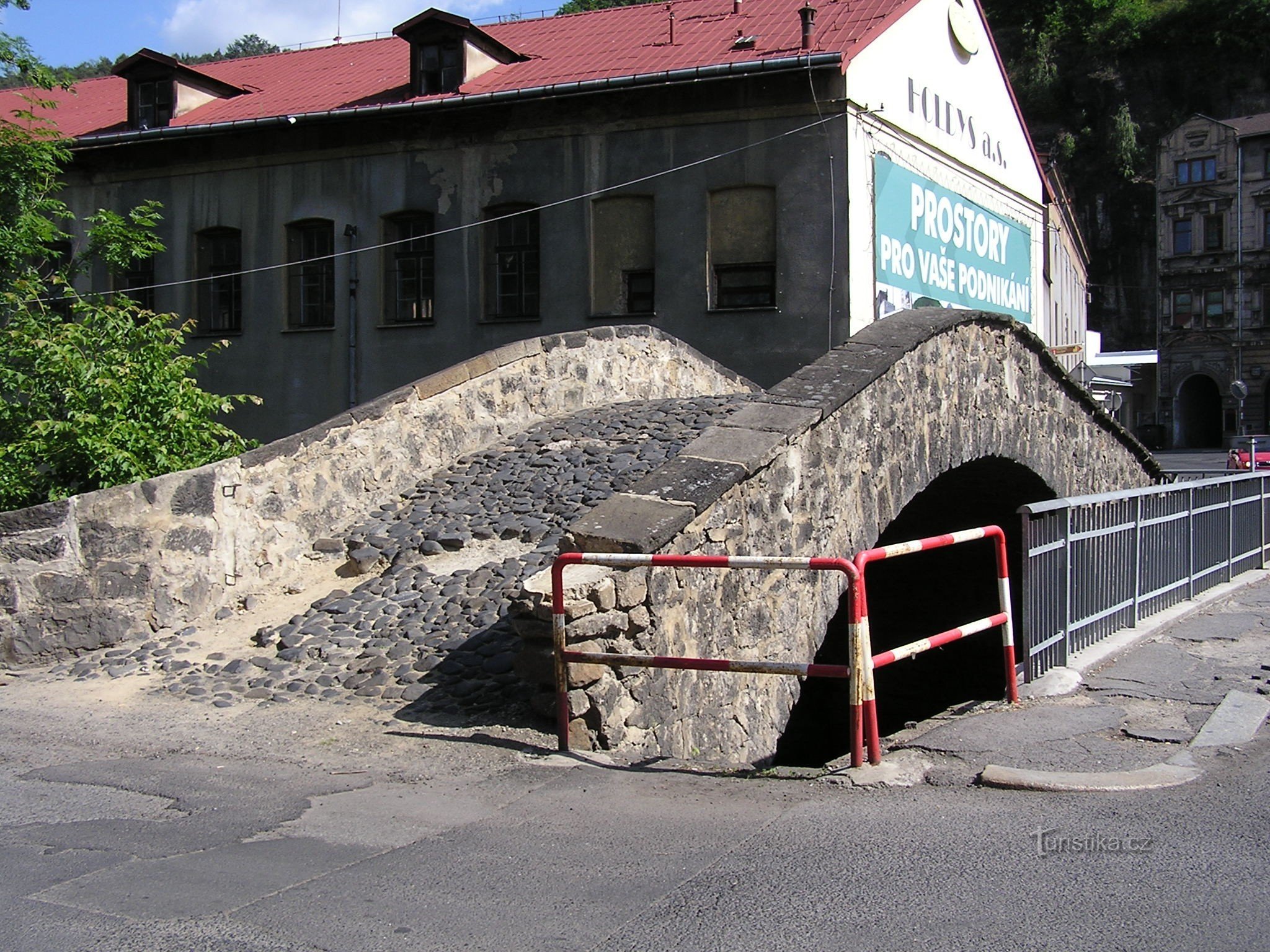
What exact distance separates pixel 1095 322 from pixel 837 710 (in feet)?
201

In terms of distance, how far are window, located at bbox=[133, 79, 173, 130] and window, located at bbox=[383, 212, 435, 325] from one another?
5852mm

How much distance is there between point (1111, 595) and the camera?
357 inches

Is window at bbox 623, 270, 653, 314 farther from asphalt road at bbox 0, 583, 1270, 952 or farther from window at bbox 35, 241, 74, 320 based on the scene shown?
asphalt road at bbox 0, 583, 1270, 952

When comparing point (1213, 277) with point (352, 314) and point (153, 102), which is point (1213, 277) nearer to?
point (352, 314)

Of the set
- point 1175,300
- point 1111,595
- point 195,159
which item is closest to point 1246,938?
point 1111,595

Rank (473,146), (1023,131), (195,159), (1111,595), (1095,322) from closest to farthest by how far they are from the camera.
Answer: (1111,595) → (473,146) → (195,159) → (1023,131) → (1095,322)

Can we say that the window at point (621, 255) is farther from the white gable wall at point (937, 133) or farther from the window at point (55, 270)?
the window at point (55, 270)

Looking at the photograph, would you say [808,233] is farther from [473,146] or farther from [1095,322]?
[1095,322]

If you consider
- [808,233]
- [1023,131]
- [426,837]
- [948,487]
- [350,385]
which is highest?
[1023,131]

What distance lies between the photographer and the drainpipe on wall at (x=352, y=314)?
73.7 ft

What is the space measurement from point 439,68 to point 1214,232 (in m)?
53.9

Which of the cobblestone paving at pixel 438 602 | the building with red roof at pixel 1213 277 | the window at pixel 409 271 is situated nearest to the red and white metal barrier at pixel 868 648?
the cobblestone paving at pixel 438 602

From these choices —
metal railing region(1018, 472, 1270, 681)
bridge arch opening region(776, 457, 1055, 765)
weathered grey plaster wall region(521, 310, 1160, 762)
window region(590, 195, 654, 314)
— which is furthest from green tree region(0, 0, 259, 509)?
window region(590, 195, 654, 314)

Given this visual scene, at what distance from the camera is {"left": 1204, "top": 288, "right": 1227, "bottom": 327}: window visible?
6259cm
